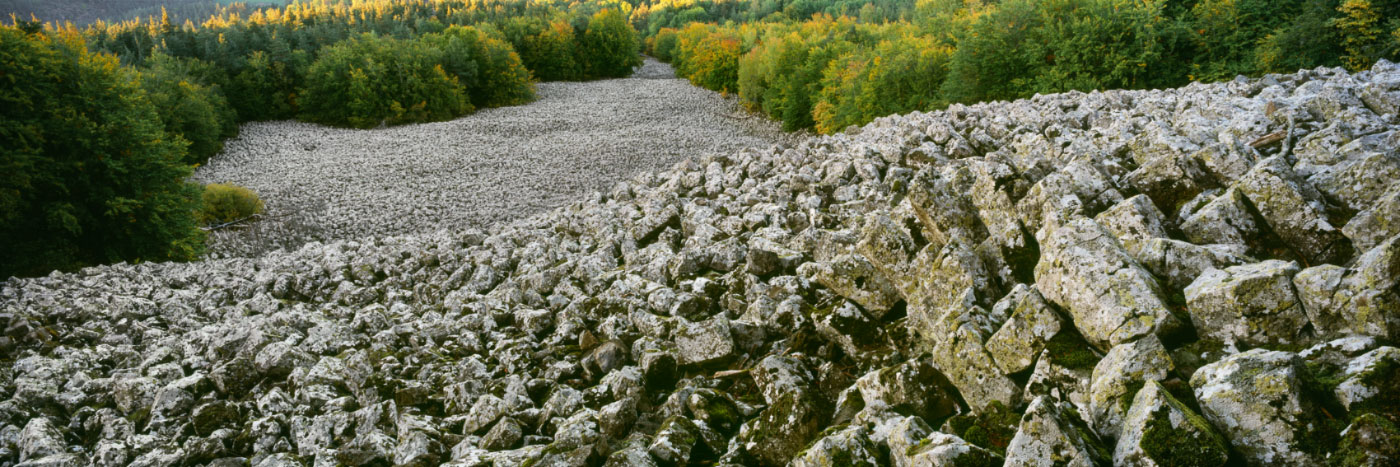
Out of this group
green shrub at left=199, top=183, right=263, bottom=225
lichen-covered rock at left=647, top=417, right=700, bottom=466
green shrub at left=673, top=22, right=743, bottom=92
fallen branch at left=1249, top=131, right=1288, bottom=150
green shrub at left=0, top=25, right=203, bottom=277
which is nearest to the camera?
lichen-covered rock at left=647, top=417, right=700, bottom=466

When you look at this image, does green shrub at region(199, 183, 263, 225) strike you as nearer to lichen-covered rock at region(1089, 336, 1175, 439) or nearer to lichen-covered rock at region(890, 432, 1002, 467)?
lichen-covered rock at region(890, 432, 1002, 467)

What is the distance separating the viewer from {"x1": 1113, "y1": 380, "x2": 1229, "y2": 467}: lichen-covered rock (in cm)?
281

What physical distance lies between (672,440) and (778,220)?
4413mm

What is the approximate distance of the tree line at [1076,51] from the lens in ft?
57.0

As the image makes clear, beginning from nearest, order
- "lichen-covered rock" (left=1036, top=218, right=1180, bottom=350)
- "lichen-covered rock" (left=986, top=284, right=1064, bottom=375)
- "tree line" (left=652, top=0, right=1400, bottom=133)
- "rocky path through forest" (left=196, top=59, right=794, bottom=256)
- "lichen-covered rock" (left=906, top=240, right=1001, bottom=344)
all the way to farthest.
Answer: "lichen-covered rock" (left=1036, top=218, right=1180, bottom=350)
"lichen-covered rock" (left=986, top=284, right=1064, bottom=375)
"lichen-covered rock" (left=906, top=240, right=1001, bottom=344)
"tree line" (left=652, top=0, right=1400, bottom=133)
"rocky path through forest" (left=196, top=59, right=794, bottom=256)

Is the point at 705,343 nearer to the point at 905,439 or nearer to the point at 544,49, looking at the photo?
the point at 905,439

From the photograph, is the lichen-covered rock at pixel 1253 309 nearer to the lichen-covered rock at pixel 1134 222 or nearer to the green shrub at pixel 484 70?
the lichen-covered rock at pixel 1134 222

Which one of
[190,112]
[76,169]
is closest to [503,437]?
[76,169]

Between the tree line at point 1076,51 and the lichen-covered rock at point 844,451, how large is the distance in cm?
2029

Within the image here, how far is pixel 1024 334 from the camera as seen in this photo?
4.01m

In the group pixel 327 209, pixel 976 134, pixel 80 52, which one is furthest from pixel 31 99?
pixel 976 134

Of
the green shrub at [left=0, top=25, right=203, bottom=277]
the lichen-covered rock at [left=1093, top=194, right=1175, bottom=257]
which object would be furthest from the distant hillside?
the lichen-covered rock at [left=1093, top=194, right=1175, bottom=257]

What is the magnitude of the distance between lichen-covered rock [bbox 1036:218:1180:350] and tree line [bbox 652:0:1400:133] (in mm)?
18389

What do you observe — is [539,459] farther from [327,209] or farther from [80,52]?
[327,209]
